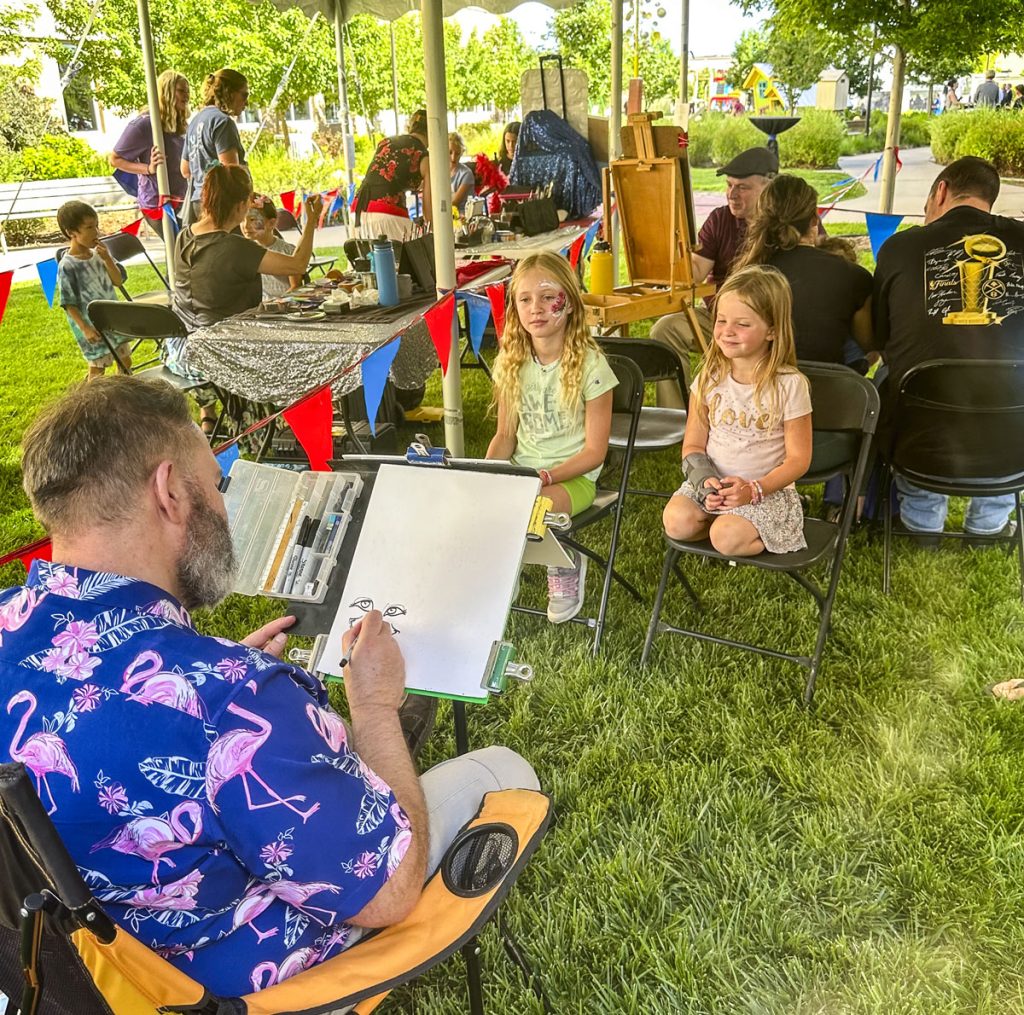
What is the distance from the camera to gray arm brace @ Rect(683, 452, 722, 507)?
3.29 metres

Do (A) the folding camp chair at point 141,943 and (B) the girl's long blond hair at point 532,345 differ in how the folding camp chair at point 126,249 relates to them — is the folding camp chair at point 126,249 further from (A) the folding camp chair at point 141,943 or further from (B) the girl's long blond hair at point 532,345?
(A) the folding camp chair at point 141,943

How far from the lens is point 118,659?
47.6 inches

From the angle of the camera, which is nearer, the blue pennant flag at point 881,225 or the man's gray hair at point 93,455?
the man's gray hair at point 93,455

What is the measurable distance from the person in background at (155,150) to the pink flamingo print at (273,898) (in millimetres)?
7024

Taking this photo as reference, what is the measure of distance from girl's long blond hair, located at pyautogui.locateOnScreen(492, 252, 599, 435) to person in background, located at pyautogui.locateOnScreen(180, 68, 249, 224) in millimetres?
3551

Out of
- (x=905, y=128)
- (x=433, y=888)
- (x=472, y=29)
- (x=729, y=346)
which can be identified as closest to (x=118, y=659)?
(x=433, y=888)

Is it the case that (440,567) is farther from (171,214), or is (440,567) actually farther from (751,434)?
(171,214)

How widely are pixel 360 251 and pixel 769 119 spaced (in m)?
12.2

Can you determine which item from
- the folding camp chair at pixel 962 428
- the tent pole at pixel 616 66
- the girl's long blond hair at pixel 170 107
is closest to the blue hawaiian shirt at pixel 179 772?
the folding camp chair at pixel 962 428

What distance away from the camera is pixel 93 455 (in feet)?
4.41

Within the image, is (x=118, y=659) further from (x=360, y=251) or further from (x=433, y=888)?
(x=360, y=251)

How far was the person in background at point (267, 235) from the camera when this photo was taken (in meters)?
6.31

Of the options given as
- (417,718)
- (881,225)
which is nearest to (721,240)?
(881,225)

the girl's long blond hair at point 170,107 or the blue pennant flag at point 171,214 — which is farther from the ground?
the girl's long blond hair at point 170,107
